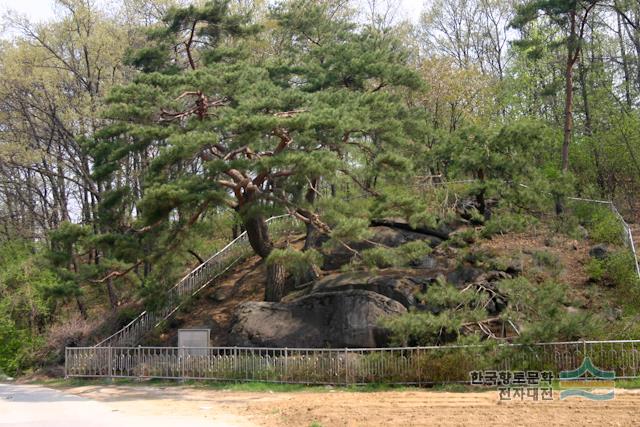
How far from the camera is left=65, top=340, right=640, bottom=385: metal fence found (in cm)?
1512

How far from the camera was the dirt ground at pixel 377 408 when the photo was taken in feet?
37.6

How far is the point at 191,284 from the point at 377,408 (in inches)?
542

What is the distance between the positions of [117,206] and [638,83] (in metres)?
25.7

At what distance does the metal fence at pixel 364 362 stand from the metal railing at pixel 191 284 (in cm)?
245

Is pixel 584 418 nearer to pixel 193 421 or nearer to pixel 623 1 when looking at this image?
pixel 193 421

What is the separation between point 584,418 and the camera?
37.0 feet

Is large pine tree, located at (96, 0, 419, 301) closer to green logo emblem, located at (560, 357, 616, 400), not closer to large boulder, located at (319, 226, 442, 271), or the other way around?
large boulder, located at (319, 226, 442, 271)

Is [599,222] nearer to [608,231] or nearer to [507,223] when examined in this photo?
[608,231]

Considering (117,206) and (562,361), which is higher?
(117,206)

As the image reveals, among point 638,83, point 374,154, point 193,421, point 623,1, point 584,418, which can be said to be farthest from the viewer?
point 638,83

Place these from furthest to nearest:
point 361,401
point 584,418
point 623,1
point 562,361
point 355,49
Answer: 1. point 623,1
2. point 355,49
3. point 562,361
4. point 361,401
5. point 584,418

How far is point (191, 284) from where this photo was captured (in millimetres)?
25438

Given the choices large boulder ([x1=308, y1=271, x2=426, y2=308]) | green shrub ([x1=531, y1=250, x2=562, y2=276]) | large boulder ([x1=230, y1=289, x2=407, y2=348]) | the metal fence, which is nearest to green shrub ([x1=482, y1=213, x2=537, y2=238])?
green shrub ([x1=531, y1=250, x2=562, y2=276])

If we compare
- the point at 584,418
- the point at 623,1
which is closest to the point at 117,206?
the point at 584,418
